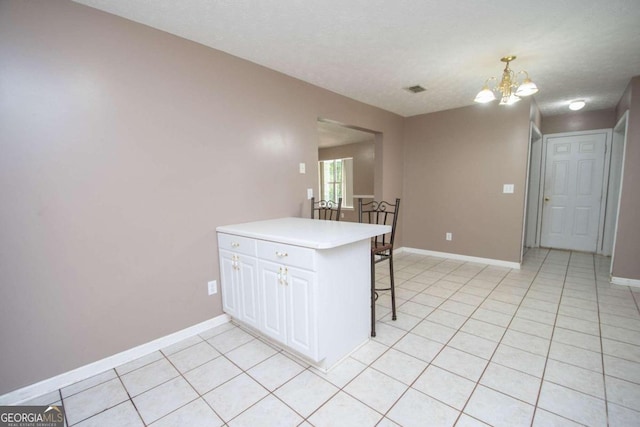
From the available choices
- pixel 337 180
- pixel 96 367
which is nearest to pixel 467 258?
pixel 337 180

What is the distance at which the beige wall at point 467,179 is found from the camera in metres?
3.87

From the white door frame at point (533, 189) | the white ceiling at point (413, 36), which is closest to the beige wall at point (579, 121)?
the white door frame at point (533, 189)

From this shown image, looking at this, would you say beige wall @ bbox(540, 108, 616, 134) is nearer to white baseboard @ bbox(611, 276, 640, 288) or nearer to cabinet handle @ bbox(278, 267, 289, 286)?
white baseboard @ bbox(611, 276, 640, 288)

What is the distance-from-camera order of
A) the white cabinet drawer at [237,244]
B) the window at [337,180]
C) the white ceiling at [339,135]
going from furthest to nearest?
Result: 1. the window at [337,180]
2. the white ceiling at [339,135]
3. the white cabinet drawer at [237,244]

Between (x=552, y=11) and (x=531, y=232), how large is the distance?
446cm

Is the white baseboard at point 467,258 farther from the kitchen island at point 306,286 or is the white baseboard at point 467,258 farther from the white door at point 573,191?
the kitchen island at point 306,286

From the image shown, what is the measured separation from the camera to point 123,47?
187cm

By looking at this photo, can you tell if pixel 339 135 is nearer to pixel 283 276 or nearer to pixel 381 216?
pixel 381 216

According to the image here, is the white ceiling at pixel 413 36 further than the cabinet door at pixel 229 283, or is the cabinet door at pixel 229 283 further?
the cabinet door at pixel 229 283

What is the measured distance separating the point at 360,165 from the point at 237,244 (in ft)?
17.3

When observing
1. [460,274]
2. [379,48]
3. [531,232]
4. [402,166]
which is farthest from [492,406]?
[531,232]

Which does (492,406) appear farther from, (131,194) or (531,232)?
(531,232)

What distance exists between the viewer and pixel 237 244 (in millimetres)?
2205

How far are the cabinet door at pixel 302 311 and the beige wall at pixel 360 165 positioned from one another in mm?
5203
